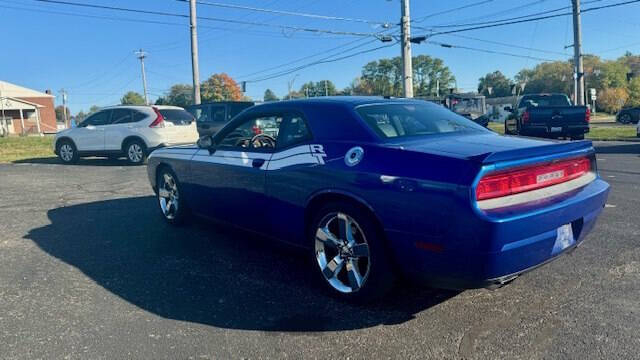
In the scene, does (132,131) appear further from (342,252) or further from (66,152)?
(342,252)

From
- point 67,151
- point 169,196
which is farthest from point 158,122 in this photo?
point 169,196

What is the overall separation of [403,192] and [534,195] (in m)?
0.80

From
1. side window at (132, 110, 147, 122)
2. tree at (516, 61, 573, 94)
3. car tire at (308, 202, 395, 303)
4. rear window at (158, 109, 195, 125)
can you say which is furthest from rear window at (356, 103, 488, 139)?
tree at (516, 61, 573, 94)

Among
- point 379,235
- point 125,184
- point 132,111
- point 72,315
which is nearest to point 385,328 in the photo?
point 379,235

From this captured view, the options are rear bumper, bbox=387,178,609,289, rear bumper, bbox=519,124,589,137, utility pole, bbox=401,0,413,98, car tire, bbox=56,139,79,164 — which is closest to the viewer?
rear bumper, bbox=387,178,609,289

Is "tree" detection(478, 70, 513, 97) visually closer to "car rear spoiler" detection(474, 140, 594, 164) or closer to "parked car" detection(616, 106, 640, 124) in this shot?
"parked car" detection(616, 106, 640, 124)

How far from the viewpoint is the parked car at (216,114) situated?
1462cm

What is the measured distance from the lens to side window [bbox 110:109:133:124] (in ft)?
41.5

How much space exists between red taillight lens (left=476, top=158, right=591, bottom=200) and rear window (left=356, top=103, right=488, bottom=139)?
0.85 m

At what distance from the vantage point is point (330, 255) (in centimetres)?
353

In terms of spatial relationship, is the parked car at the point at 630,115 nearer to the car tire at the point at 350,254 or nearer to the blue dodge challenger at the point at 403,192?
the blue dodge challenger at the point at 403,192

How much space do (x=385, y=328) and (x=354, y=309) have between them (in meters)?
0.34

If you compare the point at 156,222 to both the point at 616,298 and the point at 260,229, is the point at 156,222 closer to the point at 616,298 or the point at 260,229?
the point at 260,229

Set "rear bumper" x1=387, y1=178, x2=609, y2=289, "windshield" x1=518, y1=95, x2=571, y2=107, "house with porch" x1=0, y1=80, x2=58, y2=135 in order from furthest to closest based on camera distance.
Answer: "house with porch" x1=0, y1=80, x2=58, y2=135 < "windshield" x1=518, y1=95, x2=571, y2=107 < "rear bumper" x1=387, y1=178, x2=609, y2=289
